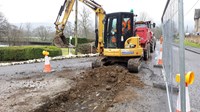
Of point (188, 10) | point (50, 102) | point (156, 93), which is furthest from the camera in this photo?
point (156, 93)

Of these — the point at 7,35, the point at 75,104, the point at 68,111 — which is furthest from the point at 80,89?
the point at 7,35

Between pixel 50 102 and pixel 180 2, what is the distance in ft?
14.3

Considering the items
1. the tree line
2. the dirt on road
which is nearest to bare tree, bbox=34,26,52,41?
the tree line

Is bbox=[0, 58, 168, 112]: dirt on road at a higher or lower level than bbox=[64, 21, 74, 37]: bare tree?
lower

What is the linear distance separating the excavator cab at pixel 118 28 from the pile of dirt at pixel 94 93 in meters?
1.45

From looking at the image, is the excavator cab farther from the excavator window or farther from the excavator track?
the excavator track

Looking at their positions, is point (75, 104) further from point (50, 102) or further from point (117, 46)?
point (117, 46)

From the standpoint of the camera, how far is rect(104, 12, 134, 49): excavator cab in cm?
1005

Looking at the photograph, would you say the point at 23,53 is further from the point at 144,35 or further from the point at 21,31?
the point at 21,31

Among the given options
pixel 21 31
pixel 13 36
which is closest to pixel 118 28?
pixel 13 36

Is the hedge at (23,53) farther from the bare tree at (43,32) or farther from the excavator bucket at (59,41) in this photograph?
the bare tree at (43,32)

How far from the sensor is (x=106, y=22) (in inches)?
405

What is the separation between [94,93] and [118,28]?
14.1 feet

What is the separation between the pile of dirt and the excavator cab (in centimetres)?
145
